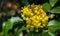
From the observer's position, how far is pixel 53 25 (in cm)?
108

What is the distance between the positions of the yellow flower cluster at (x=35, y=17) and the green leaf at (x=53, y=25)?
0.03 m


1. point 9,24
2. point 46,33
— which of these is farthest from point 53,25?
point 9,24

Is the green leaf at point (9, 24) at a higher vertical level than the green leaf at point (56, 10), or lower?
lower

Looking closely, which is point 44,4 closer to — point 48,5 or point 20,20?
point 48,5

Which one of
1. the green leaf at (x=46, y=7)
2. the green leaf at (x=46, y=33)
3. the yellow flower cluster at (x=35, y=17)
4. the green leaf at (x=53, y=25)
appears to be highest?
the green leaf at (x=46, y=7)

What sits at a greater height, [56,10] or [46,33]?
[56,10]

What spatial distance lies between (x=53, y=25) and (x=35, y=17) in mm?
116

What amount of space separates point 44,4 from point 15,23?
0.68ft

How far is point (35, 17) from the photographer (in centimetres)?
106

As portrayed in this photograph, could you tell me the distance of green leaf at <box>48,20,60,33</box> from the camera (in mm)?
1054

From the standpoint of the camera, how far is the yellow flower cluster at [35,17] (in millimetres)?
1053

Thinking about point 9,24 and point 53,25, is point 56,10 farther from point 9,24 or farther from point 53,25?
point 9,24

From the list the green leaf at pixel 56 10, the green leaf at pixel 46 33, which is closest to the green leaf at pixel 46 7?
the green leaf at pixel 56 10

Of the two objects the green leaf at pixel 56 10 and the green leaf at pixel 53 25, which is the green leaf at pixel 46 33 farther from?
the green leaf at pixel 56 10
